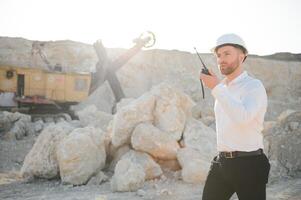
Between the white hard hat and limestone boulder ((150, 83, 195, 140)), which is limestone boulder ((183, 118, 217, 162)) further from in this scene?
the white hard hat

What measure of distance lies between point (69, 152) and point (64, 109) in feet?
34.9

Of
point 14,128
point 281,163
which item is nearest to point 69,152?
point 281,163

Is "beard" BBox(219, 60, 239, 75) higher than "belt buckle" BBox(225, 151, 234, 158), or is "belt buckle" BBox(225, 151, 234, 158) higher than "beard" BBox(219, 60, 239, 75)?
"beard" BBox(219, 60, 239, 75)

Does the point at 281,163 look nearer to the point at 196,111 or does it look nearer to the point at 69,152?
the point at 69,152

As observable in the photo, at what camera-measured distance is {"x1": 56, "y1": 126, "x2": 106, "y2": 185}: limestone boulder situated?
5.99 metres

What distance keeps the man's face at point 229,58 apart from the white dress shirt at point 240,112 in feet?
0.22

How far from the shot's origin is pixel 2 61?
2575 centimetres

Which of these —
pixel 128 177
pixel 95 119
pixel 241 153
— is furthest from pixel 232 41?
pixel 95 119

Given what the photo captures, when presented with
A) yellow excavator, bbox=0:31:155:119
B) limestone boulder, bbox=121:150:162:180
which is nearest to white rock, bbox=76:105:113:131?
limestone boulder, bbox=121:150:162:180

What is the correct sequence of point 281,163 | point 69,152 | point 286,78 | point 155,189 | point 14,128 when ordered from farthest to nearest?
point 286,78 < point 14,128 < point 281,163 < point 69,152 < point 155,189

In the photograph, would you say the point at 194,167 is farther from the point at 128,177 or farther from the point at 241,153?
the point at 241,153

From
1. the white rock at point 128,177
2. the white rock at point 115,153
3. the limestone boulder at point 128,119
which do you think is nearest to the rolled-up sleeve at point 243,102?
the white rock at point 128,177

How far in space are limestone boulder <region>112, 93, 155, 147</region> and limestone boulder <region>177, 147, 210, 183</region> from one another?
950mm

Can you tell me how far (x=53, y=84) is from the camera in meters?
16.1
